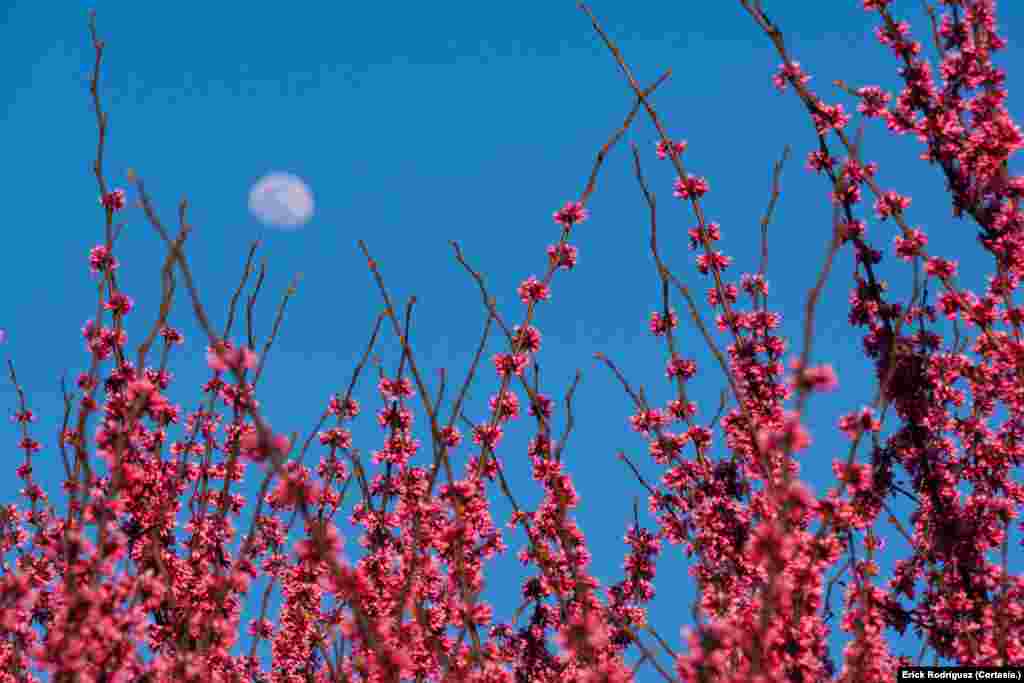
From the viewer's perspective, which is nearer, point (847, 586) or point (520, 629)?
point (847, 586)

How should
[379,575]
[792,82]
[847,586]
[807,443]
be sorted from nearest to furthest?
[807,443], [847,586], [379,575], [792,82]

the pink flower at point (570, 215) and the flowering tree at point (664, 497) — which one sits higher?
the pink flower at point (570, 215)

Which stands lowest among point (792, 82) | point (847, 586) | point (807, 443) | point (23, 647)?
point (807, 443)

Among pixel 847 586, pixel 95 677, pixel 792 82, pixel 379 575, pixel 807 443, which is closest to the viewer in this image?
pixel 807 443

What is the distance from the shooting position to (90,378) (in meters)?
6.30

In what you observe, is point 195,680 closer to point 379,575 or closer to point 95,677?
point 95,677

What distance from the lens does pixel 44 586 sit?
329 inches

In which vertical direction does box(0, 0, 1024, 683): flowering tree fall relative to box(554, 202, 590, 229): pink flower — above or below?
below

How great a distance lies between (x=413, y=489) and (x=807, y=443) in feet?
14.7

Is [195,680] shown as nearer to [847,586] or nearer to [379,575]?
[379,575]

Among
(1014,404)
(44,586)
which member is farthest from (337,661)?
(1014,404)

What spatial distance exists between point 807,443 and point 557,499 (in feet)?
13.5

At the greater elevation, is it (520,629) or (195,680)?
(520,629)

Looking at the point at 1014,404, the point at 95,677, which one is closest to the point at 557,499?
the point at 1014,404
